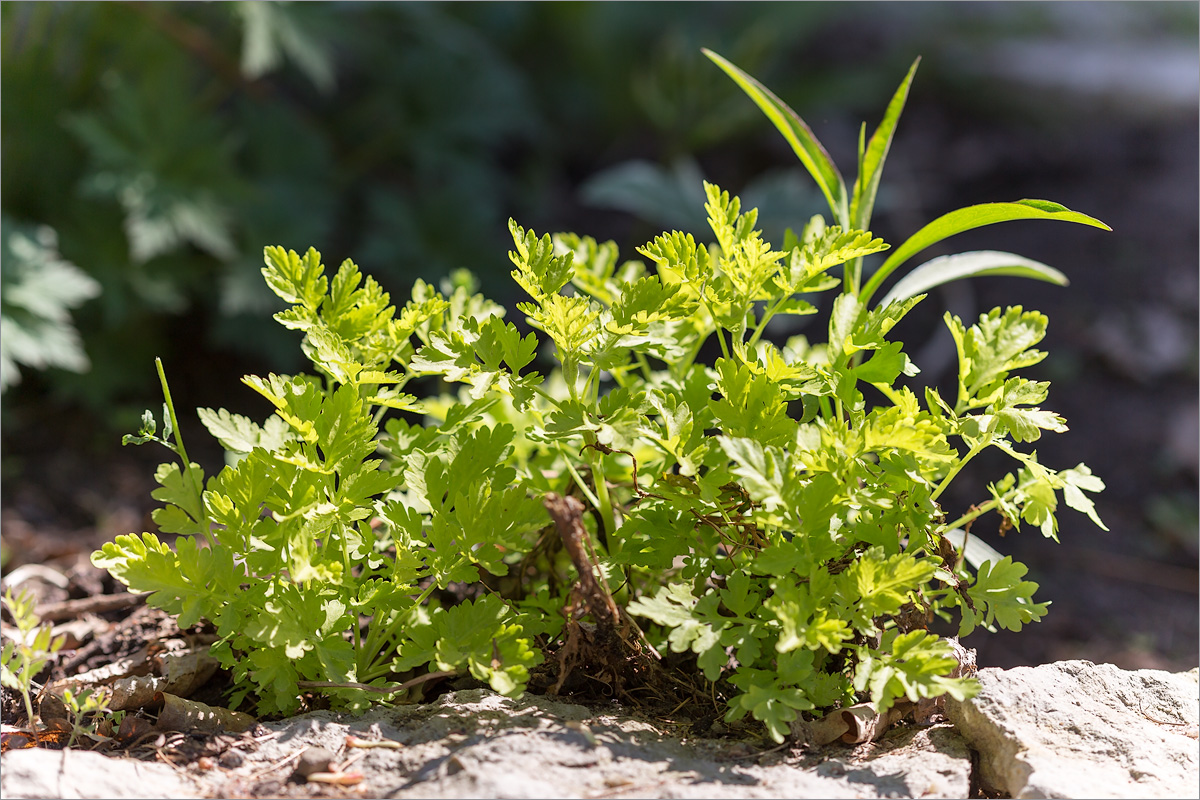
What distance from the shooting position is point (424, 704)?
125cm

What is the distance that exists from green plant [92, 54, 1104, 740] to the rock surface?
74 millimetres

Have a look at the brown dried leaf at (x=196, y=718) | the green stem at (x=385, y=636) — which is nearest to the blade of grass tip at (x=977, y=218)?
the green stem at (x=385, y=636)

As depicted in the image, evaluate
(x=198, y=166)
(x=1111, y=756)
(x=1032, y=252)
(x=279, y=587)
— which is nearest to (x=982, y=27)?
(x=1032, y=252)

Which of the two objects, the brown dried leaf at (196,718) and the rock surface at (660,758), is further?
the brown dried leaf at (196,718)

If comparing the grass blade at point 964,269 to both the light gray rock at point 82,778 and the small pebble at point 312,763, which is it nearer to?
the small pebble at point 312,763

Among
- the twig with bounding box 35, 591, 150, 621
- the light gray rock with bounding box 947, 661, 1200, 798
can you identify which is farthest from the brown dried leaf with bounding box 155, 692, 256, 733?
the light gray rock with bounding box 947, 661, 1200, 798

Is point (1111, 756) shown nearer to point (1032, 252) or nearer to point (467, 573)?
point (467, 573)

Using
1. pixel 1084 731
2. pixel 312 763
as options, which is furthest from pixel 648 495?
pixel 1084 731

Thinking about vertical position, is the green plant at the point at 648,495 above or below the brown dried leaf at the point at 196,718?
above

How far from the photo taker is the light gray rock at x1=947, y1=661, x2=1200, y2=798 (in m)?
1.07

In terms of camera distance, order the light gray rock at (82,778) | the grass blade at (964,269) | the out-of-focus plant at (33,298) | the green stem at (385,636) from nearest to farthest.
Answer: the light gray rock at (82,778), the green stem at (385,636), the grass blade at (964,269), the out-of-focus plant at (33,298)

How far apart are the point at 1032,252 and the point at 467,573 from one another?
136 inches

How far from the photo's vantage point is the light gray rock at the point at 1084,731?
1072 mm

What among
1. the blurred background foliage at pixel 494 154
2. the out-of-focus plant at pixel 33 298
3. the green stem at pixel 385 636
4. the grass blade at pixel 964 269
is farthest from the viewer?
the blurred background foliage at pixel 494 154
